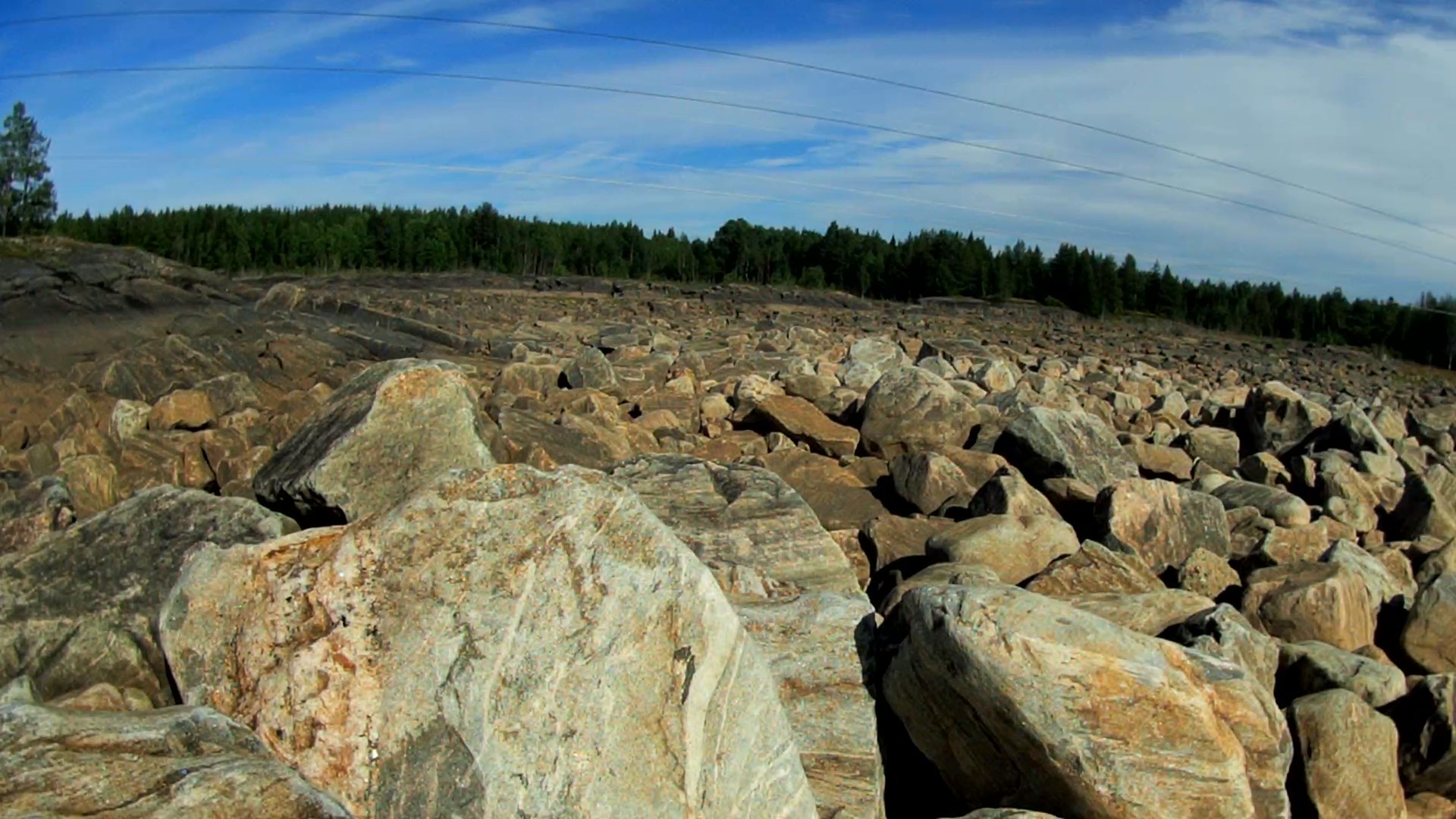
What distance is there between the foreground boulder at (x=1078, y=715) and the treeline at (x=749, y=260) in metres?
48.9

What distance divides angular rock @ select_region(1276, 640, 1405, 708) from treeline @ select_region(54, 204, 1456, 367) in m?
47.1

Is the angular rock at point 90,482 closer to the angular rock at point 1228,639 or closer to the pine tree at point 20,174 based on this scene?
the angular rock at point 1228,639

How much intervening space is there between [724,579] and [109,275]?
2226 cm

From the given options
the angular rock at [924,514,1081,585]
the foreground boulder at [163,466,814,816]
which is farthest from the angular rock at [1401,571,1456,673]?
the foreground boulder at [163,466,814,816]

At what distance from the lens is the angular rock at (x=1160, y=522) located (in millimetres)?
8297

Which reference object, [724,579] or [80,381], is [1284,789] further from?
[80,381]

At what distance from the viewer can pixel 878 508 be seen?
9359 millimetres

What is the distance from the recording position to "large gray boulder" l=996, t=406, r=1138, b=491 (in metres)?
10.3

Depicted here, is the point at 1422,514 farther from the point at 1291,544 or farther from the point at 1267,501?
the point at 1291,544

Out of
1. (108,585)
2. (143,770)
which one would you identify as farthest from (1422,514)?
(143,770)

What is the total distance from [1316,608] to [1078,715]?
10.9 feet

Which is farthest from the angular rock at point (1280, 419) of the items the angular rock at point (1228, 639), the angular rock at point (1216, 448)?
the angular rock at point (1228, 639)

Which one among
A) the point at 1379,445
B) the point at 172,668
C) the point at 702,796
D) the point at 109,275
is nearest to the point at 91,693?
the point at 172,668

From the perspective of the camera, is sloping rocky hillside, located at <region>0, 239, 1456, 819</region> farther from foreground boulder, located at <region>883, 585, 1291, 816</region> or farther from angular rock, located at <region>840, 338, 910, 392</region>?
angular rock, located at <region>840, 338, 910, 392</region>
